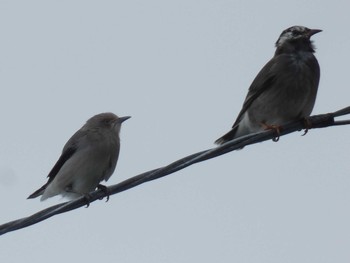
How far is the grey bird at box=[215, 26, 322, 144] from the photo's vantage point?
9.21 metres

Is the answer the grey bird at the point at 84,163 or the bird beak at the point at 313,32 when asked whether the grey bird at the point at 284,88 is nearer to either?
the bird beak at the point at 313,32

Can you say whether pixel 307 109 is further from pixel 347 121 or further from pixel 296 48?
pixel 347 121

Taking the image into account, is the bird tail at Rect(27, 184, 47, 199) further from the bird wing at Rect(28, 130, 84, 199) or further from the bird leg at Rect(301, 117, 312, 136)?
the bird leg at Rect(301, 117, 312, 136)

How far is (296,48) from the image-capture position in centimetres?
983

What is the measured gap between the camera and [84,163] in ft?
31.3

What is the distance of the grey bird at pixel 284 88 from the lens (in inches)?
363

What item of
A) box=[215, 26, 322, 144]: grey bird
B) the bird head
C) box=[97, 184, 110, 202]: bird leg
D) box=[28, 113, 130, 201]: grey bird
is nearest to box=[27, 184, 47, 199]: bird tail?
box=[28, 113, 130, 201]: grey bird

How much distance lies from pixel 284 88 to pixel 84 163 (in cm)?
260

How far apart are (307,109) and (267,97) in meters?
0.58

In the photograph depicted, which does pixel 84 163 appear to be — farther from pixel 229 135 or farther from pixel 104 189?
pixel 229 135

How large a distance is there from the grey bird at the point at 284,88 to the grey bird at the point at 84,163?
4.57ft

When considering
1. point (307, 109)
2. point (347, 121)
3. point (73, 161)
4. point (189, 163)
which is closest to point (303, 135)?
point (307, 109)

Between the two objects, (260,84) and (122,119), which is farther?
(122,119)

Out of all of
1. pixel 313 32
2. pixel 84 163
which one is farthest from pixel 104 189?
pixel 313 32
